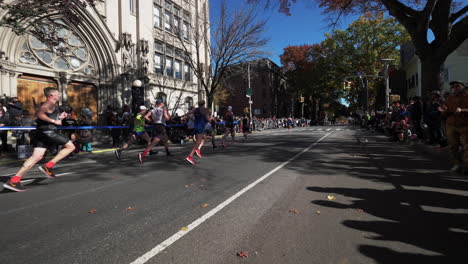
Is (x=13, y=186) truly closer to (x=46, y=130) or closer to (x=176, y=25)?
(x=46, y=130)

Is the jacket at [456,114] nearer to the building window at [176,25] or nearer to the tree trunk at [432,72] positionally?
the tree trunk at [432,72]

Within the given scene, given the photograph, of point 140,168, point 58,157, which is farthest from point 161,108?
point 58,157

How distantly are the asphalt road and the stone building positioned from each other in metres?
10.2

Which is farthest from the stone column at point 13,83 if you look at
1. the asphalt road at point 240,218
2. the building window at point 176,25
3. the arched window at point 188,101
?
the arched window at point 188,101

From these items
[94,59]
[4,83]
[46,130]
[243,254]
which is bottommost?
[243,254]

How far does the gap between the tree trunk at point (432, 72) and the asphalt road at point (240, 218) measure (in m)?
7.76

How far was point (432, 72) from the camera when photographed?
41.5 ft

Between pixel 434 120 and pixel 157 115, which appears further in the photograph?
pixel 434 120

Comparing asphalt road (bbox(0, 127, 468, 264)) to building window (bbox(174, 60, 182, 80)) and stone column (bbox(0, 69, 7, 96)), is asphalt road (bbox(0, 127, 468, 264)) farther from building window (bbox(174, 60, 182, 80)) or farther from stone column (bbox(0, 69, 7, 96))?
building window (bbox(174, 60, 182, 80))

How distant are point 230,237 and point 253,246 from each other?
31 centimetres

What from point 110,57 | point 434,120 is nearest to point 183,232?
point 434,120

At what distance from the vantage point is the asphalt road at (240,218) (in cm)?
279

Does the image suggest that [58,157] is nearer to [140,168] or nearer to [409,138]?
[140,168]

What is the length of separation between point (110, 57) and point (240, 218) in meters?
18.1
